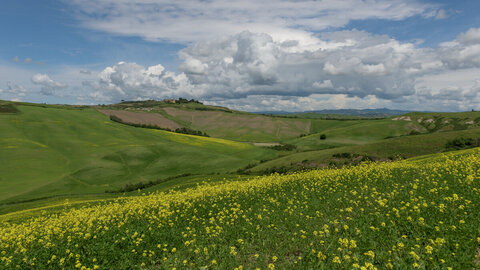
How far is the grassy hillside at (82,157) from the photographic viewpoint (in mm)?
62341

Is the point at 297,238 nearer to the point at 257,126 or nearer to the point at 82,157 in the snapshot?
the point at 82,157

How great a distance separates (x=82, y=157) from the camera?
79.9m

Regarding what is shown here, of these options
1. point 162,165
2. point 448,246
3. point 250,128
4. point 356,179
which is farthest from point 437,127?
point 448,246

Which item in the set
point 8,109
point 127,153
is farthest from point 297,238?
point 8,109

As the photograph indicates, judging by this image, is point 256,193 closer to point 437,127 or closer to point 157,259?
point 157,259

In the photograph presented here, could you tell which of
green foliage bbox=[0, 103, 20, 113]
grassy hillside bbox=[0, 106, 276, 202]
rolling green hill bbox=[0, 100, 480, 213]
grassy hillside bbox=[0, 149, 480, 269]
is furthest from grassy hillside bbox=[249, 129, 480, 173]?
green foliage bbox=[0, 103, 20, 113]

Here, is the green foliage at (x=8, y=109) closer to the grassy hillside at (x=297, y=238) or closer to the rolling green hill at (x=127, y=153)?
the rolling green hill at (x=127, y=153)

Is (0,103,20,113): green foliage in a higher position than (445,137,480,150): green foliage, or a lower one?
higher

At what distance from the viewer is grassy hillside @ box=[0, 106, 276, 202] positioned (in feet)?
205

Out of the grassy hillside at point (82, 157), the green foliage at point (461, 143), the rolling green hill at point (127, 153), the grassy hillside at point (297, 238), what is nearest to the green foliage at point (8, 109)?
the rolling green hill at point (127, 153)

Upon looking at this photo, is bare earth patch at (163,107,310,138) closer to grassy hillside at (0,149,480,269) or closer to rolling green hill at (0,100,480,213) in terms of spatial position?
rolling green hill at (0,100,480,213)

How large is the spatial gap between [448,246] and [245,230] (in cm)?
702

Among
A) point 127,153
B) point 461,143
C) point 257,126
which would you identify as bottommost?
point 127,153

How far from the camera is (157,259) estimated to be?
391 inches
